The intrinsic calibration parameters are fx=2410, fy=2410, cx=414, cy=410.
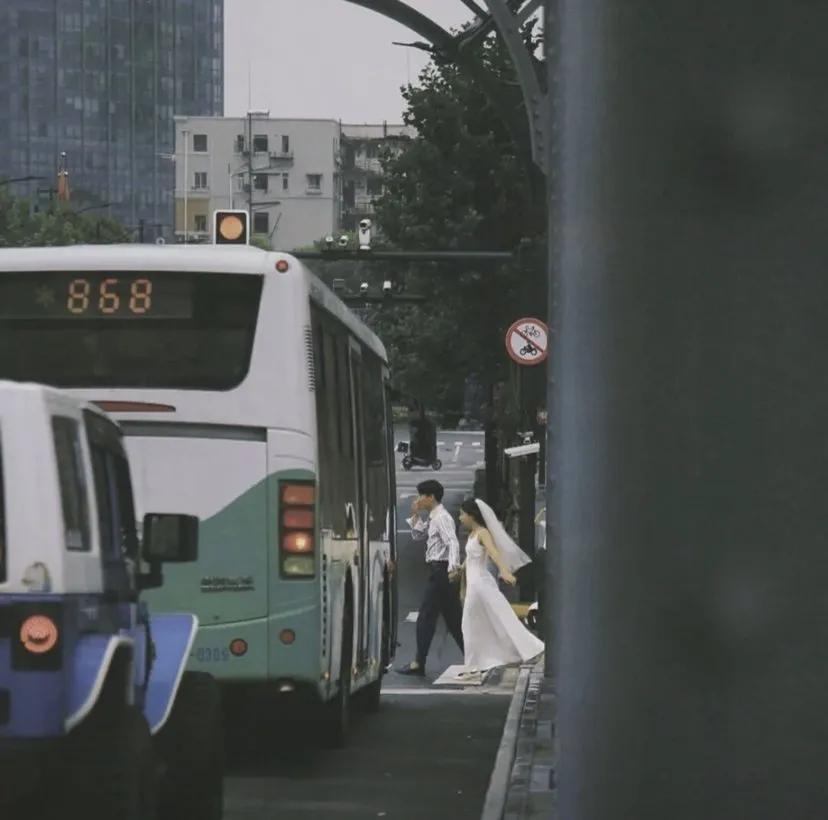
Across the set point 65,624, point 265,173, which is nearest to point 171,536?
point 65,624

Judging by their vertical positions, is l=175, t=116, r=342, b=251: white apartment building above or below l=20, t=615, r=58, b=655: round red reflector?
above

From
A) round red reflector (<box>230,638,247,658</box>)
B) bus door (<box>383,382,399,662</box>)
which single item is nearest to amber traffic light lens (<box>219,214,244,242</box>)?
bus door (<box>383,382,399,662</box>)

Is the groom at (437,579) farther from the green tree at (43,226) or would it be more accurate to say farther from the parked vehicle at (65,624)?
the green tree at (43,226)

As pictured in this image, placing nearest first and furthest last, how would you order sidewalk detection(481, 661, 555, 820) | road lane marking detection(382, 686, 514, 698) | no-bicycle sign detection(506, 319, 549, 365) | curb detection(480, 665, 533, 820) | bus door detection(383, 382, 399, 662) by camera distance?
1. sidewalk detection(481, 661, 555, 820)
2. curb detection(480, 665, 533, 820)
3. bus door detection(383, 382, 399, 662)
4. road lane marking detection(382, 686, 514, 698)
5. no-bicycle sign detection(506, 319, 549, 365)

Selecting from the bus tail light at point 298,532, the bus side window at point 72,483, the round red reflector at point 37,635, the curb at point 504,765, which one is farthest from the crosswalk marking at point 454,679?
the round red reflector at point 37,635

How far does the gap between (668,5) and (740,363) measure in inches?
8.7

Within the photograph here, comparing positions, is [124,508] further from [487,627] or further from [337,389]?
[487,627]

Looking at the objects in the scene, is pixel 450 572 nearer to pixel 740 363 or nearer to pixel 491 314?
pixel 740 363

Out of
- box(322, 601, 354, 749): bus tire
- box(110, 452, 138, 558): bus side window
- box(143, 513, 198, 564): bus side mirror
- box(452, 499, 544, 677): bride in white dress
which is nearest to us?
box(143, 513, 198, 564): bus side mirror

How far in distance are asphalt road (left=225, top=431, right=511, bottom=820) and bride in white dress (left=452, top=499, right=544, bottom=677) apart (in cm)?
63

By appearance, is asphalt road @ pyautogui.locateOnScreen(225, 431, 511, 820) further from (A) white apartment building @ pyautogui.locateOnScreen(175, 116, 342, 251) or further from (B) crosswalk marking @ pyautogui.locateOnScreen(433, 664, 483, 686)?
(A) white apartment building @ pyautogui.locateOnScreen(175, 116, 342, 251)

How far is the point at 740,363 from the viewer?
1.43 metres

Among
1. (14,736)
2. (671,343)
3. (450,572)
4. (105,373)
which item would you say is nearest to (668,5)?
(671,343)

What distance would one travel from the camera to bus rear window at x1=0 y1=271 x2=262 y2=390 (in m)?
13.2
